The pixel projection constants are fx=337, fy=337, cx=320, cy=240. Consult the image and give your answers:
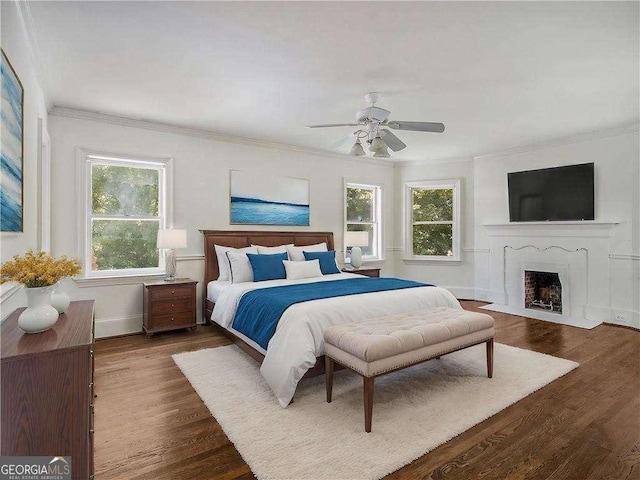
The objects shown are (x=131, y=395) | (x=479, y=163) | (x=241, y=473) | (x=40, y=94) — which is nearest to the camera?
(x=241, y=473)

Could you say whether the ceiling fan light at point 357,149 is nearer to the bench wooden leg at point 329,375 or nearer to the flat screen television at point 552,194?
the bench wooden leg at point 329,375

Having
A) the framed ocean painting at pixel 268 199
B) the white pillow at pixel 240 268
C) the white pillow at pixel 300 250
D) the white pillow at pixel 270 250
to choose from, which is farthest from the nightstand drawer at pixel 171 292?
the white pillow at pixel 300 250

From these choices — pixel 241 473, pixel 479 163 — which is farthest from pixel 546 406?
pixel 479 163

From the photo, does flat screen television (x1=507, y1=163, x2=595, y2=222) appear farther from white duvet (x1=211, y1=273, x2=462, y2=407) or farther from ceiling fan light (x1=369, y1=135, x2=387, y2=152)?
ceiling fan light (x1=369, y1=135, x2=387, y2=152)

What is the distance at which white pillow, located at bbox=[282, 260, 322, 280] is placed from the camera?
4.43m

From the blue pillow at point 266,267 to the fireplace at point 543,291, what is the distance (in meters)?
4.06

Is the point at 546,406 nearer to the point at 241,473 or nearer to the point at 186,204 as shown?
the point at 241,473

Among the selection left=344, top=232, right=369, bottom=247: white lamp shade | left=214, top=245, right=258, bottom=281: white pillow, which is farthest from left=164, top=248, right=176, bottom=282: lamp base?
left=344, top=232, right=369, bottom=247: white lamp shade

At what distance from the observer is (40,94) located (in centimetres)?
307

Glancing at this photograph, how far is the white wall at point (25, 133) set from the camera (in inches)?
73.1

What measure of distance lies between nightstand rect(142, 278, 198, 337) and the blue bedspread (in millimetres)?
1050

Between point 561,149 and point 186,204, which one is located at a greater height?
point 561,149

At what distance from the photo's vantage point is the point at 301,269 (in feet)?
14.7

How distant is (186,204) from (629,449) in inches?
193
